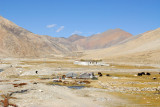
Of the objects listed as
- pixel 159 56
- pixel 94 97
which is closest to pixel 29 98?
pixel 94 97

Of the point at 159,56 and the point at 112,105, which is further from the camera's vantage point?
the point at 159,56

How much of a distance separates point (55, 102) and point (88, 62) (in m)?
62.5

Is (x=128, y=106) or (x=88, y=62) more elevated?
(x=88, y=62)

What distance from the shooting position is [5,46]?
185250 mm

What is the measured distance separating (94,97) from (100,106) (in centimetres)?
426

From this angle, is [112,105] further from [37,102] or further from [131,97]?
[37,102]

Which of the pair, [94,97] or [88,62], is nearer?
[94,97]

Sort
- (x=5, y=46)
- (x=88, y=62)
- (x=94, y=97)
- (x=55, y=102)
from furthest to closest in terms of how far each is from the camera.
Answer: (x=5, y=46)
(x=88, y=62)
(x=94, y=97)
(x=55, y=102)

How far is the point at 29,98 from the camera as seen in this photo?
2303cm

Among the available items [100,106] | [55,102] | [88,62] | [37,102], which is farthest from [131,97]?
[88,62]

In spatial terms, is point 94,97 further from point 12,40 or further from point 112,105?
point 12,40

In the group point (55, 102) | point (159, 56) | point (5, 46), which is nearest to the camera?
point (55, 102)

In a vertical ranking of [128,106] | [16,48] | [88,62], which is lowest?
[128,106]

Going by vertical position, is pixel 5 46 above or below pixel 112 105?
above
